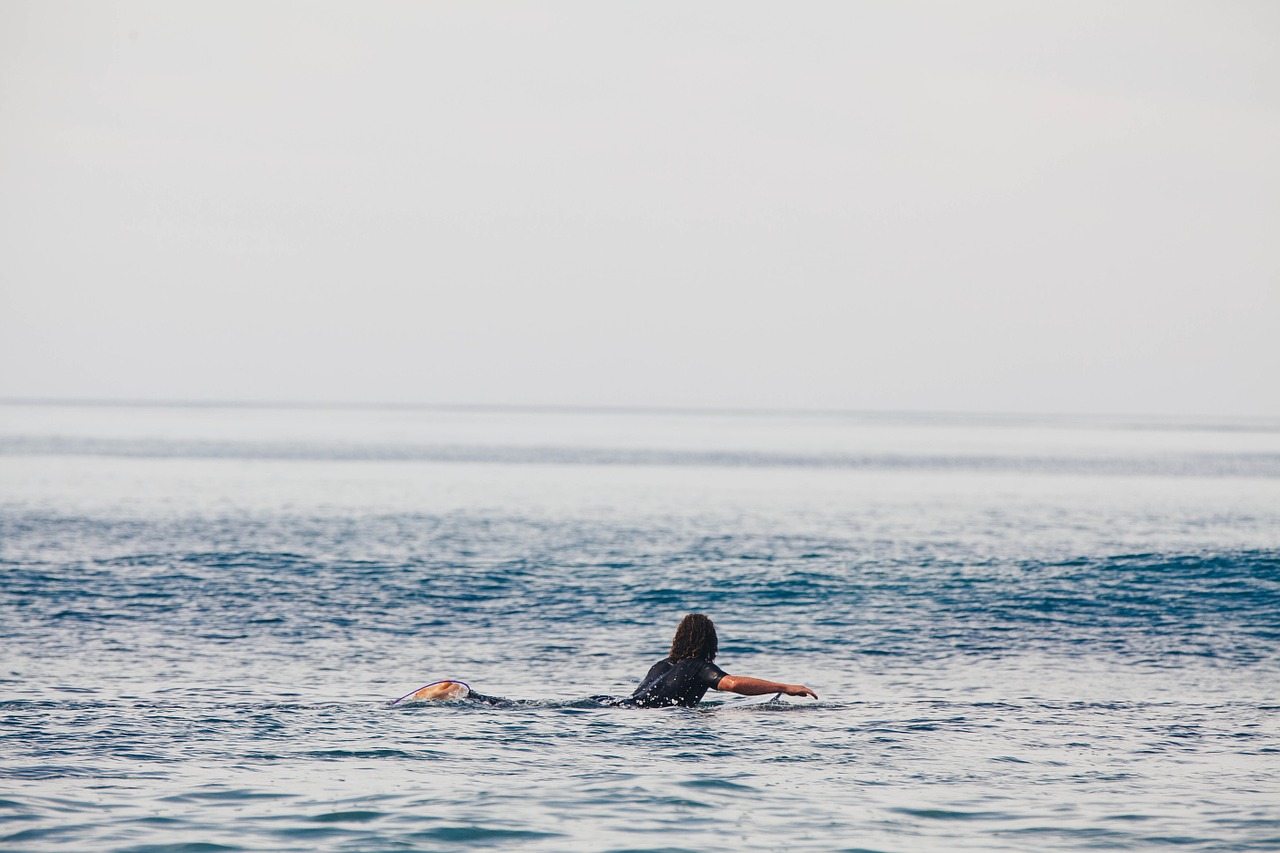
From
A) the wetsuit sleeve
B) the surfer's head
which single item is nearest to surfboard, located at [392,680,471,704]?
the surfer's head

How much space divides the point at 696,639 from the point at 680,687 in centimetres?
65

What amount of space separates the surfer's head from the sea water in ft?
2.86

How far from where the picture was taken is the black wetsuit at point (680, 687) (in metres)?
15.8

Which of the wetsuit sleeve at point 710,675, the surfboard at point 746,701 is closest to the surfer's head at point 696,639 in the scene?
the wetsuit sleeve at point 710,675

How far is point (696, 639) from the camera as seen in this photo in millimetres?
Result: 15859

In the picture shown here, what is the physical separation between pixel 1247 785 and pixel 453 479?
7222 centimetres

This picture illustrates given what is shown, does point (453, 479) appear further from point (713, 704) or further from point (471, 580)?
point (713, 704)

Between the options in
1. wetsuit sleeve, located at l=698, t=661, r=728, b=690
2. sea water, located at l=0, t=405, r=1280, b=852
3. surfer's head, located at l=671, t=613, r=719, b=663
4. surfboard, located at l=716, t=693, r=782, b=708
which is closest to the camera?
sea water, located at l=0, t=405, r=1280, b=852

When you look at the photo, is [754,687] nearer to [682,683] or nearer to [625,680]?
[682,683]

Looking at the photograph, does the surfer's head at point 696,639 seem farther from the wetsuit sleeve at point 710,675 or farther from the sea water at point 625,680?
the sea water at point 625,680

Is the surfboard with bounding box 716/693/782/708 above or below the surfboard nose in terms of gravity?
below

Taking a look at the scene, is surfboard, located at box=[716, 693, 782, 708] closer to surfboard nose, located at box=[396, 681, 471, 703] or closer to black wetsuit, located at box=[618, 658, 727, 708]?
black wetsuit, located at box=[618, 658, 727, 708]

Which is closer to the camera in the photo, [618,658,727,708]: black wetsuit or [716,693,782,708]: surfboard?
[618,658,727,708]: black wetsuit

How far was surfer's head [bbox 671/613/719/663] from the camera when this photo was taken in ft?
51.8
